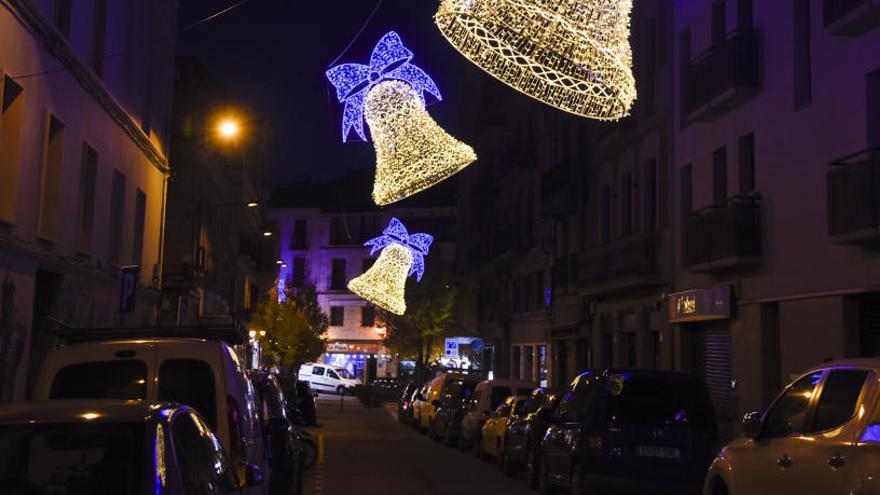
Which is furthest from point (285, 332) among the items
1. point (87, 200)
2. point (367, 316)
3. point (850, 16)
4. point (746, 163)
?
point (850, 16)

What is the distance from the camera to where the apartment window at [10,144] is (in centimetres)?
1725

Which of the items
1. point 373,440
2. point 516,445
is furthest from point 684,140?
point 373,440

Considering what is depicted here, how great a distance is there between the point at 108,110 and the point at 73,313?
15.0 feet

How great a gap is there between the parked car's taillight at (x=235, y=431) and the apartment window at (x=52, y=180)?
12174 millimetres

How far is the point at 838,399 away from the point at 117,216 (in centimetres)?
2068

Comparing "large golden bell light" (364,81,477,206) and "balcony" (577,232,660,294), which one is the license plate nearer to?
"large golden bell light" (364,81,477,206)

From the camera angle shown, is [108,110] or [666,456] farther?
[108,110]

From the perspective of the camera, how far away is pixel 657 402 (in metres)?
13.4

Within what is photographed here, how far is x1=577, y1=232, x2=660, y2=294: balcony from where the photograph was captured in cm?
2681

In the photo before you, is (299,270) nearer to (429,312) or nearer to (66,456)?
(429,312)

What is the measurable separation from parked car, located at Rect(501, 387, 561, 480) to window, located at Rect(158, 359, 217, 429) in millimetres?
8540

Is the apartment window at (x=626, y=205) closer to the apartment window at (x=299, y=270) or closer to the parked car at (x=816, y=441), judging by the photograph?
the parked car at (x=816, y=441)

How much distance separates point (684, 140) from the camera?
25.3m

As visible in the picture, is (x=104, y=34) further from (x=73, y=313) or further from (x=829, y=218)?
(x=829, y=218)
